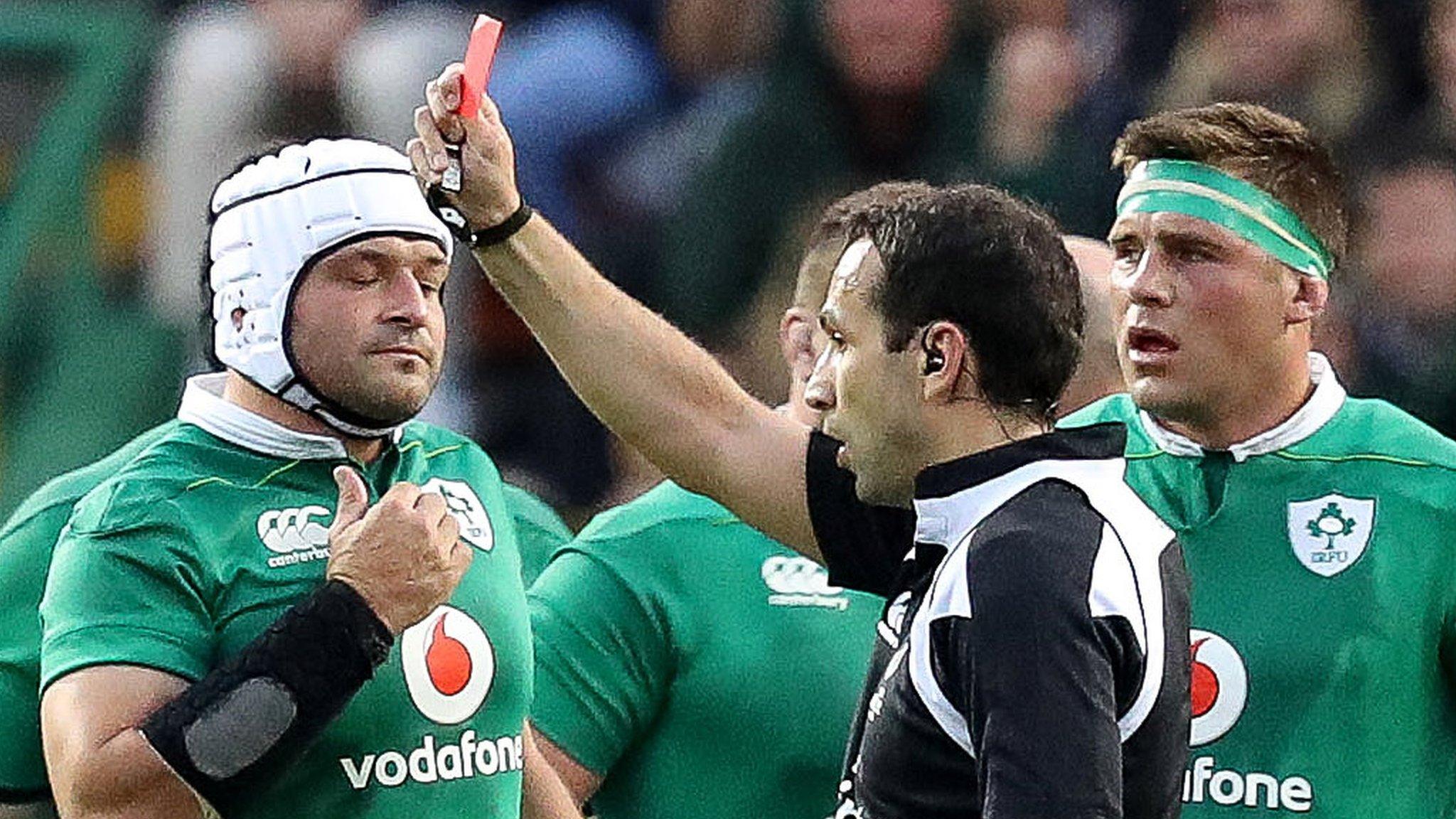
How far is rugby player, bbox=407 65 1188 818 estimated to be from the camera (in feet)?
11.2

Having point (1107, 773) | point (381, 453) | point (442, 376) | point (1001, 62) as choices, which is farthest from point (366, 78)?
point (1107, 773)

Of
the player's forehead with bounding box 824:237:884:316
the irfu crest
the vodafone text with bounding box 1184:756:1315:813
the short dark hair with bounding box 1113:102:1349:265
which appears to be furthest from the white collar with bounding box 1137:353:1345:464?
the player's forehead with bounding box 824:237:884:316

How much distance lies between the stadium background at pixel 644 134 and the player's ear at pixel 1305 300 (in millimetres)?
2904

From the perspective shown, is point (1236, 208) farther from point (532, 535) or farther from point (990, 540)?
point (532, 535)

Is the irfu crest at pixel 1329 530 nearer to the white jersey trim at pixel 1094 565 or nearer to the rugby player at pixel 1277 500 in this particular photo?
the rugby player at pixel 1277 500

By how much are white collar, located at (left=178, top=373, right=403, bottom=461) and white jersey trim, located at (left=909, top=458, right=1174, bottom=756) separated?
1133 millimetres

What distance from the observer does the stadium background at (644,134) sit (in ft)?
26.3

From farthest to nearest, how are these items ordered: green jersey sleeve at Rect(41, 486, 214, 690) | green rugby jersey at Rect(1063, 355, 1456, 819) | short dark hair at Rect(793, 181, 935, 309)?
short dark hair at Rect(793, 181, 935, 309) < green rugby jersey at Rect(1063, 355, 1456, 819) < green jersey sleeve at Rect(41, 486, 214, 690)

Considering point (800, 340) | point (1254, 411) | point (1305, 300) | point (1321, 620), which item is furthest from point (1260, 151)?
point (800, 340)

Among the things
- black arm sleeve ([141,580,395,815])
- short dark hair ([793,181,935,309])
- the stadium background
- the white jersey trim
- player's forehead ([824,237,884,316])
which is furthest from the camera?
the stadium background

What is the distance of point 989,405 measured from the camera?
3758mm

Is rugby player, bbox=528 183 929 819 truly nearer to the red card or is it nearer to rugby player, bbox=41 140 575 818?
rugby player, bbox=41 140 575 818

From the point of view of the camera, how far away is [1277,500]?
15.3 ft

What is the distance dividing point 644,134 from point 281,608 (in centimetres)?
517
